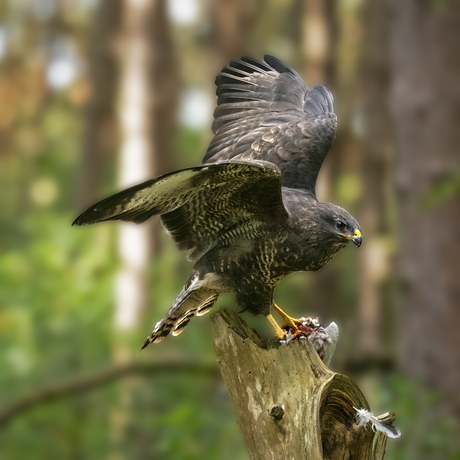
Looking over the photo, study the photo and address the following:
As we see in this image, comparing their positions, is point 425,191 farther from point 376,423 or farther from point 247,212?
point 376,423

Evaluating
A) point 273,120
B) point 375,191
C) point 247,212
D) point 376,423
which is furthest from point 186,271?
point 376,423

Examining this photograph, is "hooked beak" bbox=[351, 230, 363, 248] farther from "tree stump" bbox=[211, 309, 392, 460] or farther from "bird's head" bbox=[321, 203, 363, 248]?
"tree stump" bbox=[211, 309, 392, 460]

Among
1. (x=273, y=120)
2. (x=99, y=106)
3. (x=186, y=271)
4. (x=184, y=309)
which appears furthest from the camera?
(x=186, y=271)

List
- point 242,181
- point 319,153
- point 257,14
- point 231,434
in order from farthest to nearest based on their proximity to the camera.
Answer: point 257,14 → point 231,434 → point 319,153 → point 242,181

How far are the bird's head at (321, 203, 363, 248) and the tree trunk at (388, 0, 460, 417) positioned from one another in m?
4.60

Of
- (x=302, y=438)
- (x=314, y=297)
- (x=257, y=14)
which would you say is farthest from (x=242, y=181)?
(x=257, y=14)

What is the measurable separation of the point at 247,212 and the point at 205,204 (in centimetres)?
26

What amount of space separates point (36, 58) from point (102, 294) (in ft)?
54.9

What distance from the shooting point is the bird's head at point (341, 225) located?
4078 mm

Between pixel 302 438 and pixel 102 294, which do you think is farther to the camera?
pixel 102 294

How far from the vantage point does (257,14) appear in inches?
864

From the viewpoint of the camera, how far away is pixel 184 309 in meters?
4.56

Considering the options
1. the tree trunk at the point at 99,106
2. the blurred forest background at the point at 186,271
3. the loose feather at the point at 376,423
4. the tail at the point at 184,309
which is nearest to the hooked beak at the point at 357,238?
the tail at the point at 184,309

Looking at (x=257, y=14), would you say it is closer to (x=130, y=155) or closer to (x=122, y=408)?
(x=130, y=155)
